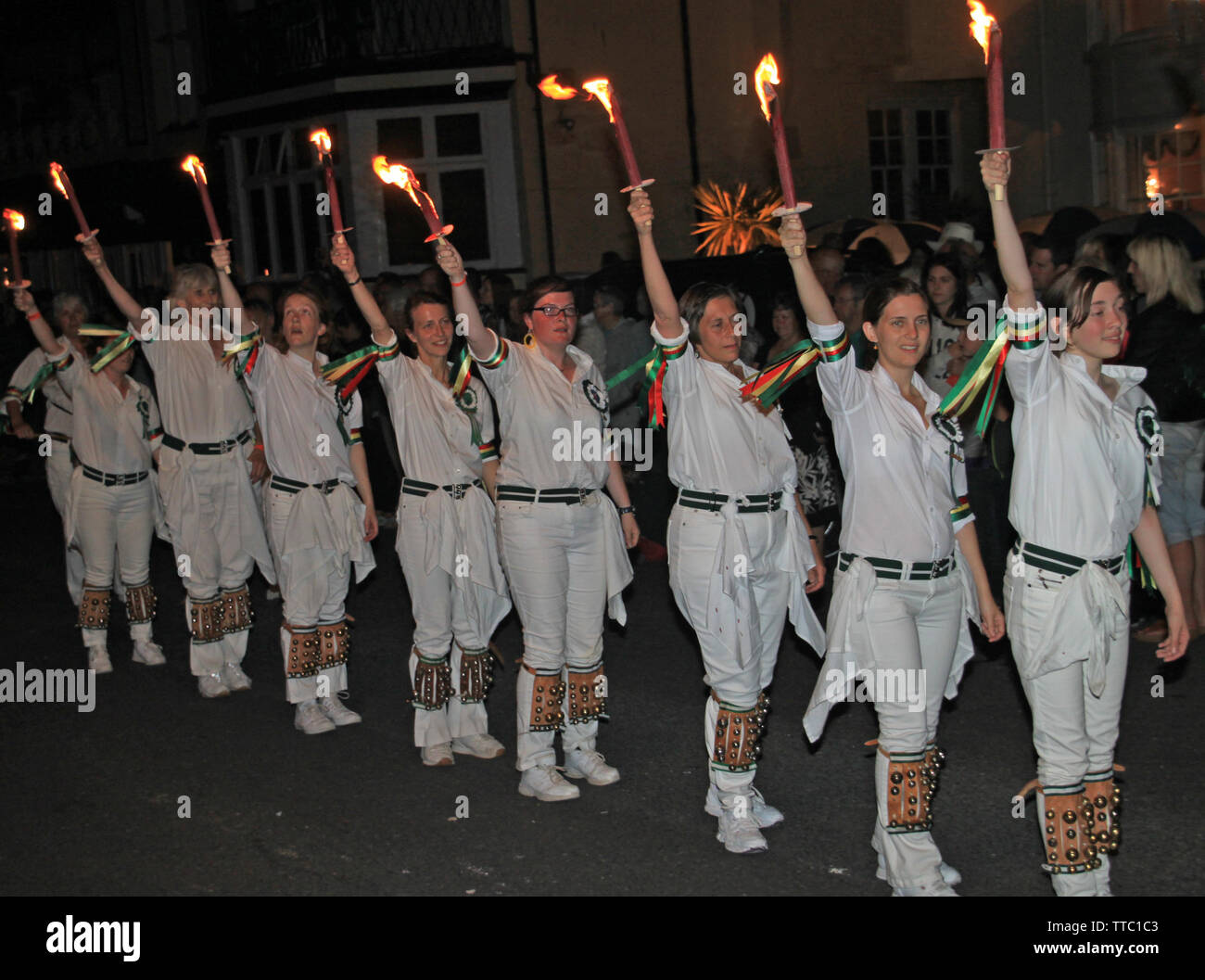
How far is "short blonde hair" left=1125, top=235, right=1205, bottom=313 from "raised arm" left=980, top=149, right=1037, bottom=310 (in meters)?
3.12

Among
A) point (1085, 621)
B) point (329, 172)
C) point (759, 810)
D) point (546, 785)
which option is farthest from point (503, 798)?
point (329, 172)

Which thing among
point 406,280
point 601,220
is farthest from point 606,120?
point 406,280

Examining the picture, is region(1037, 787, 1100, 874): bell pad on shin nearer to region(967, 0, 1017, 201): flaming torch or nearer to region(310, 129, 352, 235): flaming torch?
region(967, 0, 1017, 201): flaming torch

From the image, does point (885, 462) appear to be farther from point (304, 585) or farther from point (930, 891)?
point (304, 585)

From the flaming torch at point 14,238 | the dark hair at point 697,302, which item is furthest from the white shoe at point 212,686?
the dark hair at point 697,302

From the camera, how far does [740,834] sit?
534 centimetres

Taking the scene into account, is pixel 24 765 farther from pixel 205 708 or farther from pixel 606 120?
pixel 606 120

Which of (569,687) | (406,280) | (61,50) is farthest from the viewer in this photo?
(61,50)

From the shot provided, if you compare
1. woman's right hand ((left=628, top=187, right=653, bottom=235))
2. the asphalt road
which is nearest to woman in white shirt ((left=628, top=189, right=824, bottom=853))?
woman's right hand ((left=628, top=187, right=653, bottom=235))

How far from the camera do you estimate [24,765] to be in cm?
691

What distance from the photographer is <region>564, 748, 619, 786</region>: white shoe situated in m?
6.16

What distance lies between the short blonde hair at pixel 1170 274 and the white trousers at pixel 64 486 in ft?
23.0

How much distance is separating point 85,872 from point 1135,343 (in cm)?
554

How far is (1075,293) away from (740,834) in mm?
2379
